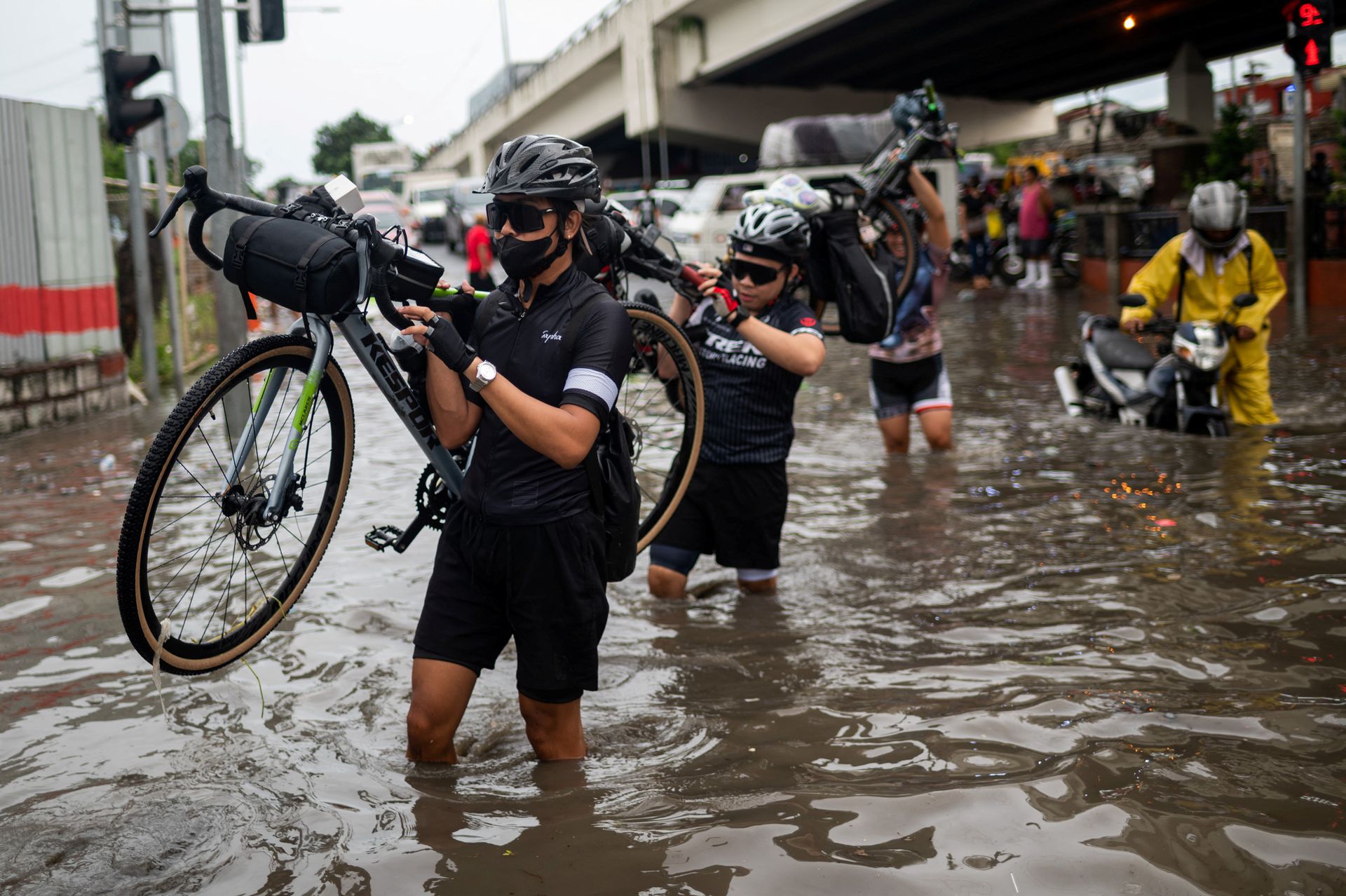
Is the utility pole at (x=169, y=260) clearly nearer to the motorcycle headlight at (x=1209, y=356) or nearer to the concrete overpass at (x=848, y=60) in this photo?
the motorcycle headlight at (x=1209, y=356)

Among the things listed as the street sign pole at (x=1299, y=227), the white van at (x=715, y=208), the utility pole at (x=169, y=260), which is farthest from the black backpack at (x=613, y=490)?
the white van at (x=715, y=208)

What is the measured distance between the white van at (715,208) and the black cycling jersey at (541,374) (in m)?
17.6

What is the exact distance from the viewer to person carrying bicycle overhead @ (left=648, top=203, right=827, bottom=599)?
5594 millimetres

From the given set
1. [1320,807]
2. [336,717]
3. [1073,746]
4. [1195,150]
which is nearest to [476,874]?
[336,717]

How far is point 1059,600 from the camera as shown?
5859mm

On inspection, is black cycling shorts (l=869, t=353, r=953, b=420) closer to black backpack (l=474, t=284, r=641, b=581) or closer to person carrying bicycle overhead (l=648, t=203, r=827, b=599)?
person carrying bicycle overhead (l=648, t=203, r=827, b=599)

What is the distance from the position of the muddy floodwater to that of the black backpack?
68 centimetres

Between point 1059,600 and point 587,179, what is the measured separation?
128 inches

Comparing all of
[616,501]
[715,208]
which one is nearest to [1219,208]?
[616,501]

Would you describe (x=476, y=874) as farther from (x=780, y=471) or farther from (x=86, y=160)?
(x=86, y=160)

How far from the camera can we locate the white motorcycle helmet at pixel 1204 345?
886cm

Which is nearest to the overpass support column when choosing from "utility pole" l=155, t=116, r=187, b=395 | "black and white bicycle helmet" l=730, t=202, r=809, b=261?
"utility pole" l=155, t=116, r=187, b=395

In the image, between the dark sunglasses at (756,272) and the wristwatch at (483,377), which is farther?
the dark sunglasses at (756,272)

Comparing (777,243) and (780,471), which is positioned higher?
(777,243)
